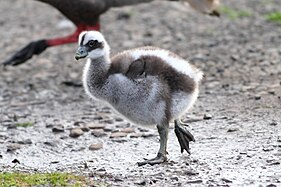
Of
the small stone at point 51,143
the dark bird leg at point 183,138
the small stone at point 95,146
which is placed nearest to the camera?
the dark bird leg at point 183,138

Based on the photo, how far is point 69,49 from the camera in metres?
12.9

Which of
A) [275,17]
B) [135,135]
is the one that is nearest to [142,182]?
[135,135]

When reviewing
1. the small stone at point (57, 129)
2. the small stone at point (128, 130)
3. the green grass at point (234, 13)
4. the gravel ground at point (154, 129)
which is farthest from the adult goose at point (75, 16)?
the small stone at point (128, 130)

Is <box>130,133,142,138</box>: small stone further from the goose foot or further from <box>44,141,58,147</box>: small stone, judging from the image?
the goose foot

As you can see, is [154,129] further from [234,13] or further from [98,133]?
[234,13]

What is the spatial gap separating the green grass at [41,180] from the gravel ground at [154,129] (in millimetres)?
263

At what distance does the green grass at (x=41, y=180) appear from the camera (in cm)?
604

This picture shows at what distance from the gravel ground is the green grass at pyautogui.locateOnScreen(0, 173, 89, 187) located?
0.86 ft

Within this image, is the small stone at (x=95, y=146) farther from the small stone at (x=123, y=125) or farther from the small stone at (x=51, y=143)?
the small stone at (x=123, y=125)

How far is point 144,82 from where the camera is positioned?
6742 mm

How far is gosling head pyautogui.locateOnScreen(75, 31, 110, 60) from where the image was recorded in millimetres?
6777

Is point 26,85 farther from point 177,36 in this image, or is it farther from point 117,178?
point 117,178

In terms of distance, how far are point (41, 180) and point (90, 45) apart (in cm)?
127

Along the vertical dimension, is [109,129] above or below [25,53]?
below
